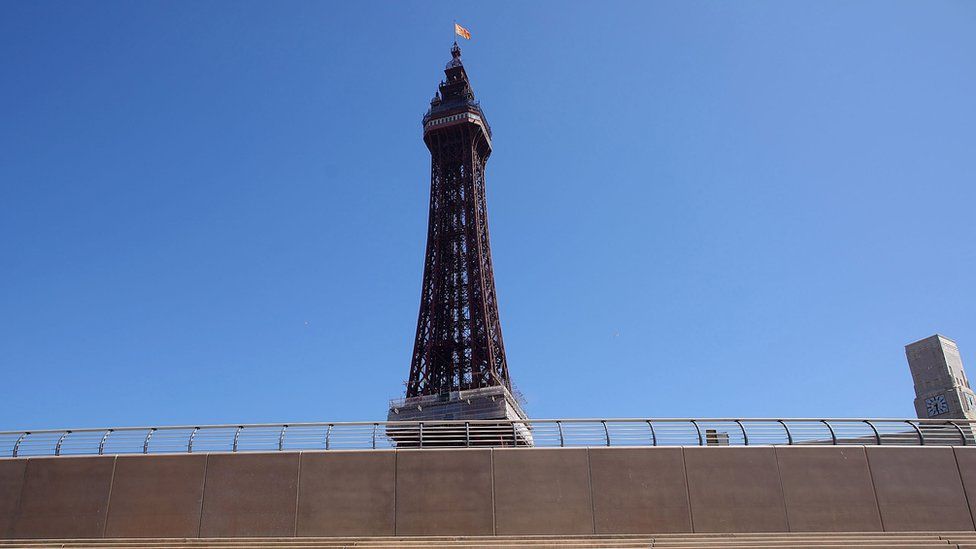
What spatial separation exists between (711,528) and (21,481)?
50.1 feet

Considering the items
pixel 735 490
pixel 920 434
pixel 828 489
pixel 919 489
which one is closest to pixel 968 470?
pixel 920 434

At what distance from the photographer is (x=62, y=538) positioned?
17.4 meters

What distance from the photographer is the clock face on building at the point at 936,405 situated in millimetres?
101125

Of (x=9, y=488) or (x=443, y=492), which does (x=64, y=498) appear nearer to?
(x=9, y=488)

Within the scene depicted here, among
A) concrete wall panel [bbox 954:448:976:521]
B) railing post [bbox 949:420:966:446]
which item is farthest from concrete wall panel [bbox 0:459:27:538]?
railing post [bbox 949:420:966:446]

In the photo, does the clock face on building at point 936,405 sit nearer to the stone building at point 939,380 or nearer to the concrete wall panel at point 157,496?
the stone building at point 939,380

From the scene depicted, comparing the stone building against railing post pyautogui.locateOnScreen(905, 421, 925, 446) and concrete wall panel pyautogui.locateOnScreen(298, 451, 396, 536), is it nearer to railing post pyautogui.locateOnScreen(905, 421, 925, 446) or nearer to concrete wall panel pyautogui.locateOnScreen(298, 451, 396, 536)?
railing post pyautogui.locateOnScreen(905, 421, 925, 446)

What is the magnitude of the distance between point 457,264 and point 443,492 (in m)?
75.9

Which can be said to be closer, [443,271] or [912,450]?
[912,450]

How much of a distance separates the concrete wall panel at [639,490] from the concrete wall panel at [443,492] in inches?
94.2

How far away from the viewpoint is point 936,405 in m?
102

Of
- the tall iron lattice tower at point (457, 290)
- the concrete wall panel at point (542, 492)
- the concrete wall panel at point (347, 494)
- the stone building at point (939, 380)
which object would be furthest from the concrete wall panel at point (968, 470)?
the stone building at point (939, 380)

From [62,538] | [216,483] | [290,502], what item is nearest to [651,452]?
[290,502]

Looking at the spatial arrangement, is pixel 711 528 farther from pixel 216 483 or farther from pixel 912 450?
pixel 216 483
